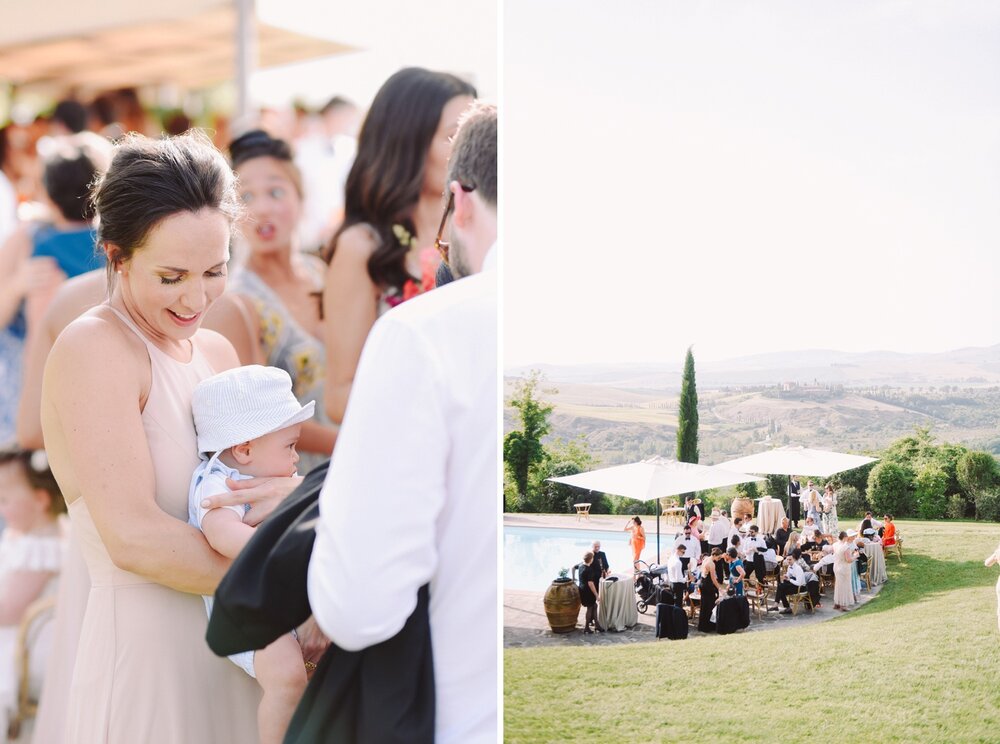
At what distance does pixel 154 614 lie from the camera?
222 centimetres

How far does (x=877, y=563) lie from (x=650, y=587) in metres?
0.85

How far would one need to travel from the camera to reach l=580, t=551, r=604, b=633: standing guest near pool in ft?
12.0

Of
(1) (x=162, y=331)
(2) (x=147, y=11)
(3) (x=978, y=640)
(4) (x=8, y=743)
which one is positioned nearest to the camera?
(1) (x=162, y=331)

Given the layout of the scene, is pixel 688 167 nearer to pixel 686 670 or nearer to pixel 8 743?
pixel 686 670

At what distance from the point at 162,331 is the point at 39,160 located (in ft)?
2.80

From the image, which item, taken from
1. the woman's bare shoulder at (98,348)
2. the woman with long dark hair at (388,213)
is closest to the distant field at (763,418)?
the woman with long dark hair at (388,213)

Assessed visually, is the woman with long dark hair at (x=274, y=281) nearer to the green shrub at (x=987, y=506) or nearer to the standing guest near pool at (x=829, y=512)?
the standing guest near pool at (x=829, y=512)

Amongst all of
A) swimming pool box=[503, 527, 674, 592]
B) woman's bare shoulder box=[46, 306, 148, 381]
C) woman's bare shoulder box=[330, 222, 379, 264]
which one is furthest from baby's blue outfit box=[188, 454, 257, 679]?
swimming pool box=[503, 527, 674, 592]

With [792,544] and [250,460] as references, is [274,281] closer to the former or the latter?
[250,460]

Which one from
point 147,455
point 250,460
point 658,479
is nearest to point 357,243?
point 250,460

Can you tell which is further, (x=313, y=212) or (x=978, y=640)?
(x=978, y=640)

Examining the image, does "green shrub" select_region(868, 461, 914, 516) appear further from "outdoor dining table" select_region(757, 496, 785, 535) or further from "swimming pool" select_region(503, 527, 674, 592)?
"swimming pool" select_region(503, 527, 674, 592)

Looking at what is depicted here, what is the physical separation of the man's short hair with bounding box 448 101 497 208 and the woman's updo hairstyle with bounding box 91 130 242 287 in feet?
A: 1.92

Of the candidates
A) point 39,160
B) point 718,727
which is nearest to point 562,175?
point 39,160
